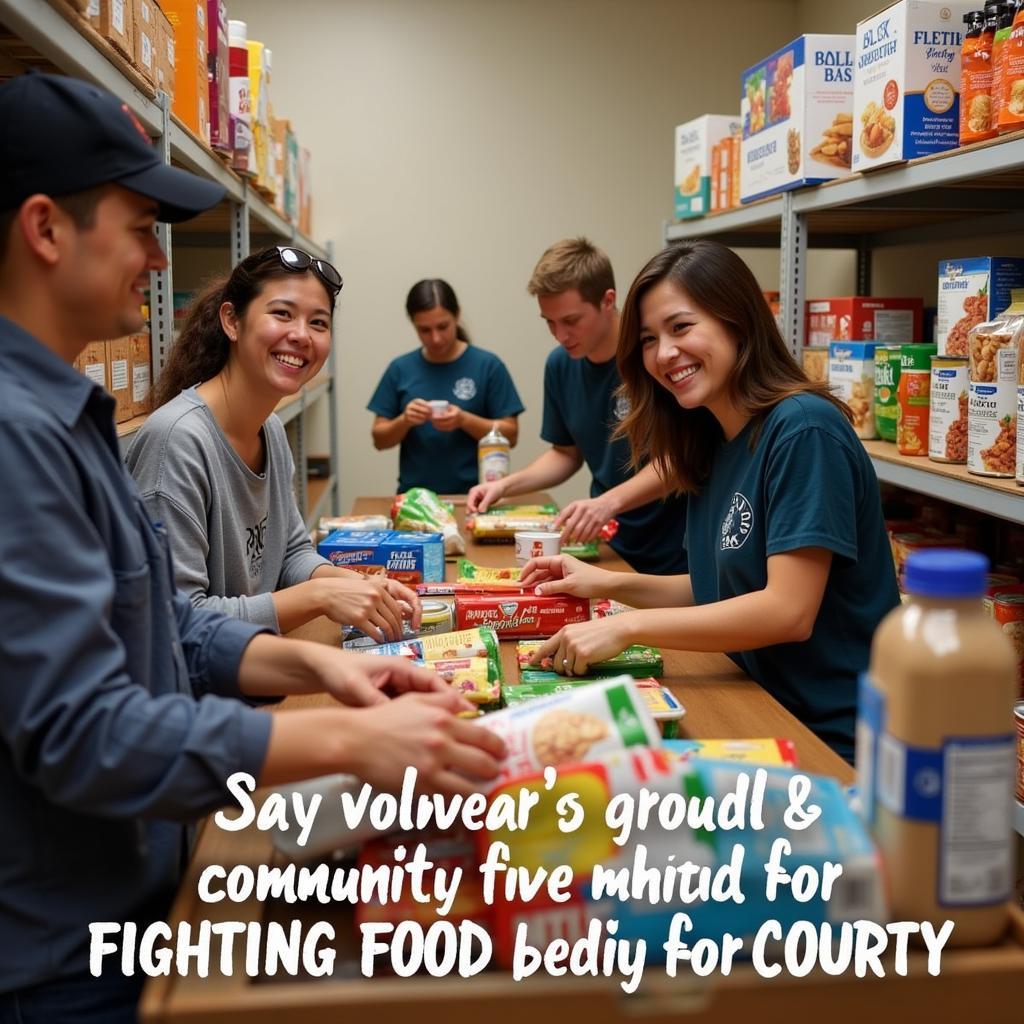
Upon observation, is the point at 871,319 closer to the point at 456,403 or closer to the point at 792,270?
the point at 792,270

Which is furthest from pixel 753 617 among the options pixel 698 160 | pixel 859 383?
pixel 698 160

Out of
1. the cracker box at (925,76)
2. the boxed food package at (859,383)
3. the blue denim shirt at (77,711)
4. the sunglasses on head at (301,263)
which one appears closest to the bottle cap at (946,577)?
the blue denim shirt at (77,711)

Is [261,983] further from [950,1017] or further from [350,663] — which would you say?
[950,1017]

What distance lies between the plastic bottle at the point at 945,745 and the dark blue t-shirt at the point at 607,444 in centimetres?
236

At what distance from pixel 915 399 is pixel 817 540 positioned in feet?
4.23

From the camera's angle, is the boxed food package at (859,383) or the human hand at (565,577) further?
the boxed food package at (859,383)

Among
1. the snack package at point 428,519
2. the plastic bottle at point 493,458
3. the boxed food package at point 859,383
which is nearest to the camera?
the snack package at point 428,519

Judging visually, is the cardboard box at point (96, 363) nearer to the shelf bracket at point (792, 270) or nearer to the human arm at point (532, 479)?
the human arm at point (532, 479)

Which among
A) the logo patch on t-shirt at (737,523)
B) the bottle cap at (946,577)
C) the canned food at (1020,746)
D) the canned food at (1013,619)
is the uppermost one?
the bottle cap at (946,577)

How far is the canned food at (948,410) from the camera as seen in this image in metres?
2.71

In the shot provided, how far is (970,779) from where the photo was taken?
2.95 feet

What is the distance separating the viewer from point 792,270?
3.62 m

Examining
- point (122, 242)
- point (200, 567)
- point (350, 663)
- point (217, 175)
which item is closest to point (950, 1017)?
point (350, 663)

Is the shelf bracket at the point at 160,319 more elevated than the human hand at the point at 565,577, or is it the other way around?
the shelf bracket at the point at 160,319
